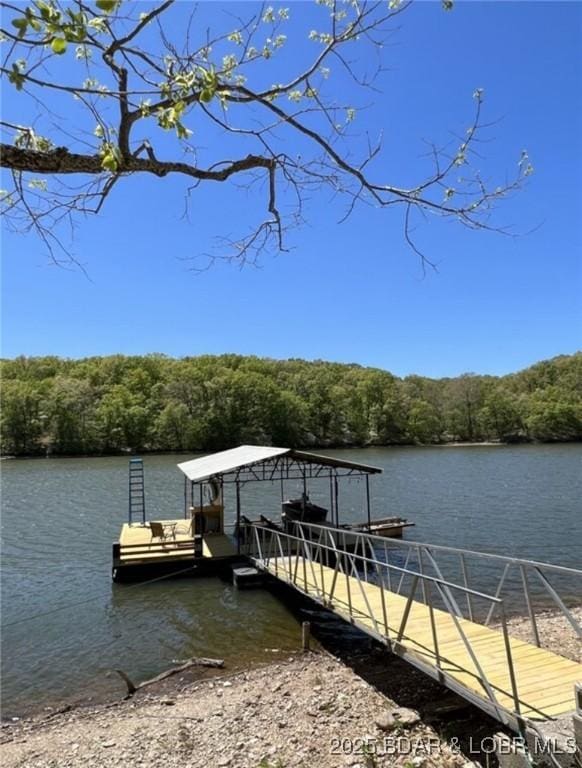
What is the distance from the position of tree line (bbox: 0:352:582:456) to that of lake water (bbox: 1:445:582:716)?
32712 mm

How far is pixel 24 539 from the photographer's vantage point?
21.6m

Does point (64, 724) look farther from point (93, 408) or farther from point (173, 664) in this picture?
point (93, 408)

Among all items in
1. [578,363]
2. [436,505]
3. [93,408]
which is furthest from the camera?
[578,363]

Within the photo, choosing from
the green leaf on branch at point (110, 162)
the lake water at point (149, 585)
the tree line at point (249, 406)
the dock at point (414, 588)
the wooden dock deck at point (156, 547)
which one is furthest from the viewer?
the tree line at point (249, 406)

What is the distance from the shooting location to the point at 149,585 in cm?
1506

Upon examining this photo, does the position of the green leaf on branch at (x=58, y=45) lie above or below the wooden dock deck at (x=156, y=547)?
above

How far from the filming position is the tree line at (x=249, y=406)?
74.4m

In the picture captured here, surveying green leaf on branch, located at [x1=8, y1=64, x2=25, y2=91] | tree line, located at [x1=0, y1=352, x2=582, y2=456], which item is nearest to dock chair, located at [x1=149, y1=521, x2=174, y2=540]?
green leaf on branch, located at [x1=8, y1=64, x2=25, y2=91]

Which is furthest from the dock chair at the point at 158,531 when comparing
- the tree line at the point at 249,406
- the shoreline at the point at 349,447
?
the tree line at the point at 249,406

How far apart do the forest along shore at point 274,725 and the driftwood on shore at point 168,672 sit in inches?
5.6

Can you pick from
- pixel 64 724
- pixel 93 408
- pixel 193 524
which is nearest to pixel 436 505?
pixel 193 524

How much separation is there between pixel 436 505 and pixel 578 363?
86222 millimetres

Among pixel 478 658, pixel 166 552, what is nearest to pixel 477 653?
pixel 478 658

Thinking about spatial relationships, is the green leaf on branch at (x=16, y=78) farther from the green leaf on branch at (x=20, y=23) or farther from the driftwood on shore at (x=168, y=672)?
the driftwood on shore at (x=168, y=672)
